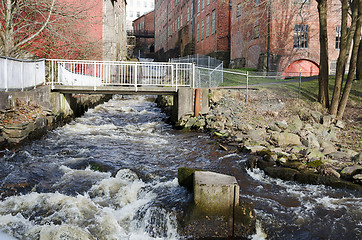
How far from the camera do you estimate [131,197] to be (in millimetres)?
6039

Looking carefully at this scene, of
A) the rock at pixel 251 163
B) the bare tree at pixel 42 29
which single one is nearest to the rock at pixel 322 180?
the rock at pixel 251 163

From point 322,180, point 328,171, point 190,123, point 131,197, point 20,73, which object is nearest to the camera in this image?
point 131,197

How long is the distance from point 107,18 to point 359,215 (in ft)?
80.4

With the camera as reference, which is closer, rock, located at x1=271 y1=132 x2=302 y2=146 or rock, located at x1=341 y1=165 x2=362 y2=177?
rock, located at x1=341 y1=165 x2=362 y2=177

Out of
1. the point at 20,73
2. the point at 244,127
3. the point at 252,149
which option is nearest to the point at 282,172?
the point at 252,149

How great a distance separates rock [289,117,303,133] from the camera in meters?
11.8

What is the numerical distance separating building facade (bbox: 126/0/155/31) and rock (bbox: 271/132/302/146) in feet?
261

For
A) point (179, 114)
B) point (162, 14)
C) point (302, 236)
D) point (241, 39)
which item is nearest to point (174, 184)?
point (302, 236)

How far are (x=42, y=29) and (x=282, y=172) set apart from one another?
11237mm

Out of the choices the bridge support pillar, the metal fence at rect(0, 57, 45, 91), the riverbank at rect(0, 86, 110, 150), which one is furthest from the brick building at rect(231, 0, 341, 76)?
the metal fence at rect(0, 57, 45, 91)

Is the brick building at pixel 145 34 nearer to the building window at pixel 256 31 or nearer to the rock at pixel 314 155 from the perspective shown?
the building window at pixel 256 31

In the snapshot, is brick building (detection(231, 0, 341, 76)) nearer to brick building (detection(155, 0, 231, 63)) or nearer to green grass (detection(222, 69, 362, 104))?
brick building (detection(155, 0, 231, 63))

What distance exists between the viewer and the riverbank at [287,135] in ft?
24.5

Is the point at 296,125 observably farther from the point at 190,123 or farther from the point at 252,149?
the point at 190,123
